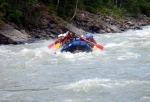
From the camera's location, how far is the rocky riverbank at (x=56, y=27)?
27.3 metres

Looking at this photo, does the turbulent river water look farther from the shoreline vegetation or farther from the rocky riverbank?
the shoreline vegetation

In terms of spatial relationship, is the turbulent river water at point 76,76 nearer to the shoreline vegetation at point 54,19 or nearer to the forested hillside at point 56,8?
the shoreline vegetation at point 54,19

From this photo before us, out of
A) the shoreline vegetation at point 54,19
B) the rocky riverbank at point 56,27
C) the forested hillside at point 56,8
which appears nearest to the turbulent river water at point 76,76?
the rocky riverbank at point 56,27

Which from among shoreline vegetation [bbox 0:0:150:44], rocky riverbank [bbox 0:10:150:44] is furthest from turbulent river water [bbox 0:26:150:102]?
shoreline vegetation [bbox 0:0:150:44]

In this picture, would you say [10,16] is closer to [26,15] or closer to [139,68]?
[26,15]

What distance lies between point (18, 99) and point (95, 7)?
36.1 metres

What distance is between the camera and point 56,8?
128ft

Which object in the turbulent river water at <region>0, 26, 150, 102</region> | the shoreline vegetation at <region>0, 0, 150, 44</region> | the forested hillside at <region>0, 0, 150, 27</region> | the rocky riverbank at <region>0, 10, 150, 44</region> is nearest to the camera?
the turbulent river water at <region>0, 26, 150, 102</region>

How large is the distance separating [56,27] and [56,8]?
633 cm

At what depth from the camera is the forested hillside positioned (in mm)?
31500

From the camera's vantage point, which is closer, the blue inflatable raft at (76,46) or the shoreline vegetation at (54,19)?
the blue inflatable raft at (76,46)

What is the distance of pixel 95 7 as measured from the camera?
153 ft

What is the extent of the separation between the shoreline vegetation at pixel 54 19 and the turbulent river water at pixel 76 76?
6.84m

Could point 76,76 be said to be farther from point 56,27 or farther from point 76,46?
point 56,27
